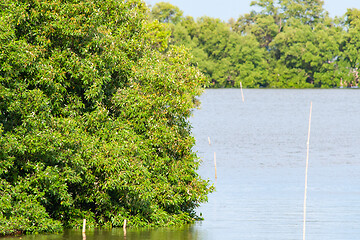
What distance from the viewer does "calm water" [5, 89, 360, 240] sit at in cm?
3278

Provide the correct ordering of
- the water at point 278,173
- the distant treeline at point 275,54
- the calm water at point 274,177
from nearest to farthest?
the calm water at point 274,177
the water at point 278,173
the distant treeline at point 275,54

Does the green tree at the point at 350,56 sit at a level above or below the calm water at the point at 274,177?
above

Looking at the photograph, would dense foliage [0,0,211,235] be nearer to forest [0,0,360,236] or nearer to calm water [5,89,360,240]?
forest [0,0,360,236]

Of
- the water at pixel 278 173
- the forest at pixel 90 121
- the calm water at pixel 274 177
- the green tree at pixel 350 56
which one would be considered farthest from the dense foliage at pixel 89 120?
the green tree at pixel 350 56

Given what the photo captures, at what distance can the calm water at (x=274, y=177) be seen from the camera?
3278 centimetres

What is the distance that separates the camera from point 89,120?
1093 inches

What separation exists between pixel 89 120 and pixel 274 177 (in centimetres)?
2709

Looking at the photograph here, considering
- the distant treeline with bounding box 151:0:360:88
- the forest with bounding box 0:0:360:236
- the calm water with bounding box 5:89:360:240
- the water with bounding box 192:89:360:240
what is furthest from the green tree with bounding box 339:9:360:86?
Answer: the forest with bounding box 0:0:360:236

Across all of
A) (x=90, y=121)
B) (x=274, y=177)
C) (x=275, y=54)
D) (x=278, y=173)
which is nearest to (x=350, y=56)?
(x=275, y=54)

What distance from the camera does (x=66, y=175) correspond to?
26.4 metres

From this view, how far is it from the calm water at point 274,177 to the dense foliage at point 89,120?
4.34 feet

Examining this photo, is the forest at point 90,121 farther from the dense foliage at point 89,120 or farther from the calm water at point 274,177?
the calm water at point 274,177

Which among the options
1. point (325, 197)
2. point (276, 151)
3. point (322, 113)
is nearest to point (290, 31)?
point (322, 113)

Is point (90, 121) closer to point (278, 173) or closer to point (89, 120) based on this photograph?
point (89, 120)
